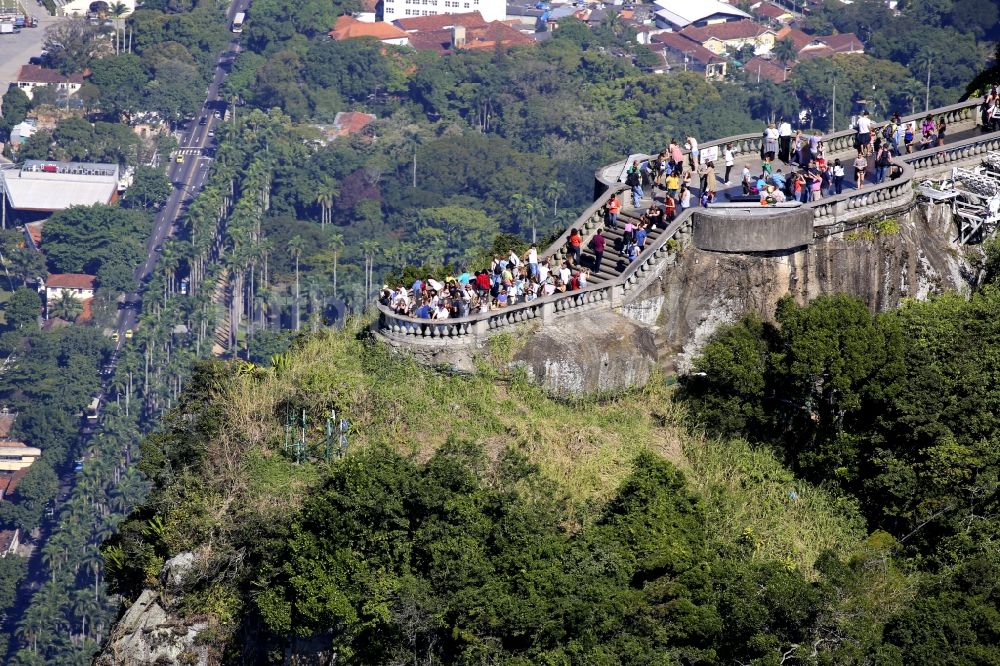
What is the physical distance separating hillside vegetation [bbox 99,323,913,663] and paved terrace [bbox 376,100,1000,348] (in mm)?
948

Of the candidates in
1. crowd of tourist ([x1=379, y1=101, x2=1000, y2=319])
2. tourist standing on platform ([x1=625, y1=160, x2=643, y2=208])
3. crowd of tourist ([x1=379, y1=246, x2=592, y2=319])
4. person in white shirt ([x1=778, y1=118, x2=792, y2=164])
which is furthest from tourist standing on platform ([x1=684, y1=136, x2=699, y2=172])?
crowd of tourist ([x1=379, y1=246, x2=592, y2=319])

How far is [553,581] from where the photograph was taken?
43.0 meters

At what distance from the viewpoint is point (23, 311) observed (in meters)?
194

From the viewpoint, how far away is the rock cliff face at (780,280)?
5112 centimetres

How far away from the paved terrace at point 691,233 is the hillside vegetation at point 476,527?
37.3 inches

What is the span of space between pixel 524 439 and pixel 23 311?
154 metres

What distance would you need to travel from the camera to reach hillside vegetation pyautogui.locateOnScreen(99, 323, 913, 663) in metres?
43.0

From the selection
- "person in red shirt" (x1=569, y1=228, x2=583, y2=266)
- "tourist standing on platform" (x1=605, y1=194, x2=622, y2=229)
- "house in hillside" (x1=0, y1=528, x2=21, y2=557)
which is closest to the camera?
"person in red shirt" (x1=569, y1=228, x2=583, y2=266)

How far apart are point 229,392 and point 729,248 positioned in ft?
→ 44.2

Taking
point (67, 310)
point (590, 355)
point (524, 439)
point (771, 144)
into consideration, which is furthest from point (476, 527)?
point (67, 310)

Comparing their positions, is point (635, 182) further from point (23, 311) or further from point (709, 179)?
point (23, 311)

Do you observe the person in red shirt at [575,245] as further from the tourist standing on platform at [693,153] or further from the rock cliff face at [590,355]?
the tourist standing on platform at [693,153]

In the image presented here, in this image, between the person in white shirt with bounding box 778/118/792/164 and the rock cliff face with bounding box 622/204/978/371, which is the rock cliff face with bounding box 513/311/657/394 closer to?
the rock cliff face with bounding box 622/204/978/371

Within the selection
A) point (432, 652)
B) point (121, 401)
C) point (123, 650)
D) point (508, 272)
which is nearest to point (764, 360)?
point (508, 272)
